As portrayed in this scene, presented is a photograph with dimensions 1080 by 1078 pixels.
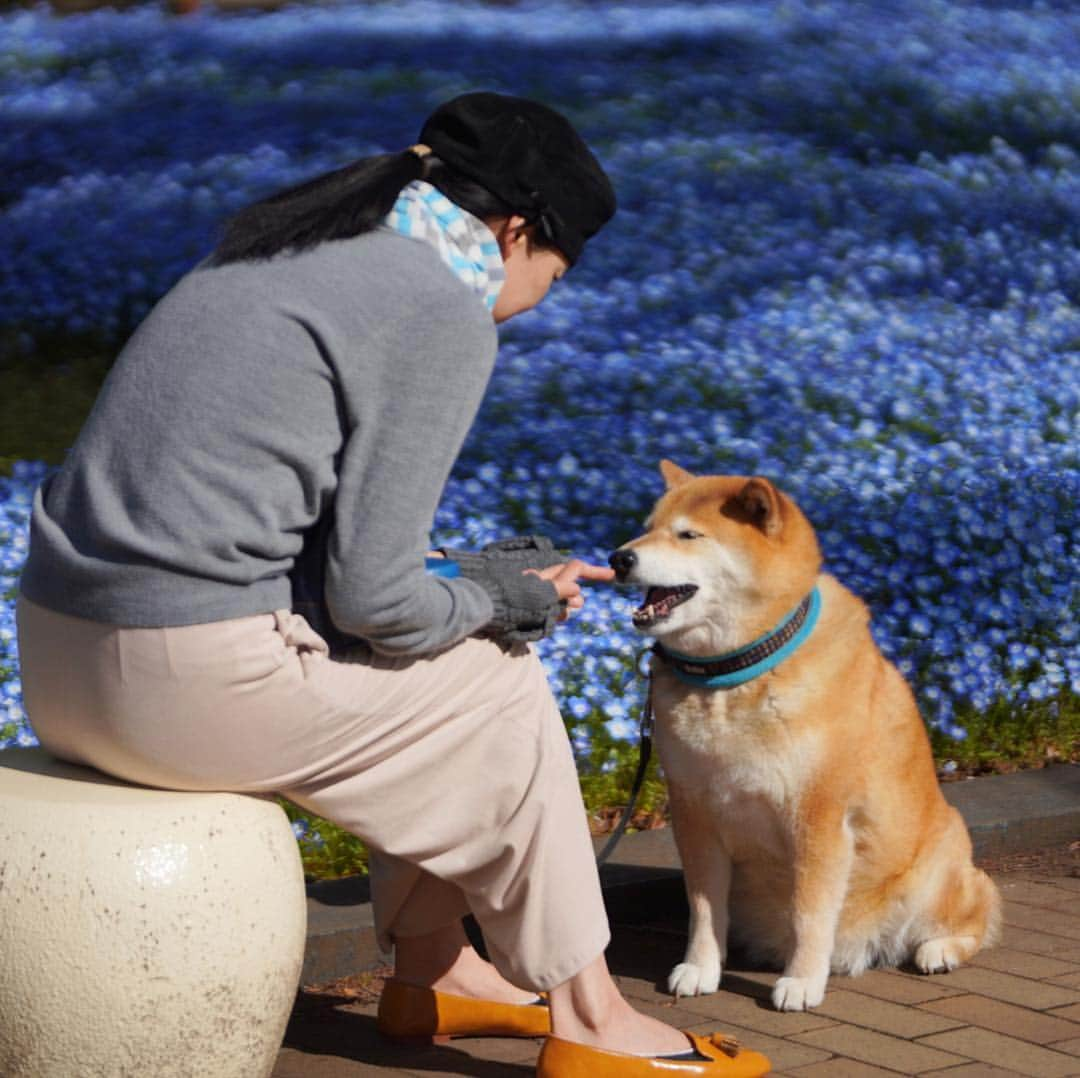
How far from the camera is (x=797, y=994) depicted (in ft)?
12.2

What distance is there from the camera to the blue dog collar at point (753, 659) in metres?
3.78

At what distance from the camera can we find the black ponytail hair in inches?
108

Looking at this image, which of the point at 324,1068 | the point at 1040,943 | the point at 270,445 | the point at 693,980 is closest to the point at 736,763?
the point at 693,980

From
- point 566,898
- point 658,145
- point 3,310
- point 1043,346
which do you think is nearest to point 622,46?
point 658,145

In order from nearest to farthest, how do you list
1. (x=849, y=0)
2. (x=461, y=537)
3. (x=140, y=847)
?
(x=140, y=847) → (x=461, y=537) → (x=849, y=0)

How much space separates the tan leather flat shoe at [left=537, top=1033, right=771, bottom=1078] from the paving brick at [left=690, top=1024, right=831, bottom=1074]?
249 mm

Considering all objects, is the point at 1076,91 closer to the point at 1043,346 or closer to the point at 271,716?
the point at 1043,346

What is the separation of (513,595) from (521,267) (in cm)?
53

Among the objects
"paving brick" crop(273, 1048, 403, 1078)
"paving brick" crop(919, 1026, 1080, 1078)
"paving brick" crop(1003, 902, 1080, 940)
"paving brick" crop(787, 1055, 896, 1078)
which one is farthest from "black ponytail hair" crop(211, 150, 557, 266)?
"paving brick" crop(1003, 902, 1080, 940)

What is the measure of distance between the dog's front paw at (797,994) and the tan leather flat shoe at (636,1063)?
55 cm

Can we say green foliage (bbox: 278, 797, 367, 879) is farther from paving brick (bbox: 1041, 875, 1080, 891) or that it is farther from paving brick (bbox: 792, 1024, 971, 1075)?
paving brick (bbox: 1041, 875, 1080, 891)

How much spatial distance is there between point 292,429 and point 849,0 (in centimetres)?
639

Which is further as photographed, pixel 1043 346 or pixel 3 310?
pixel 1043 346

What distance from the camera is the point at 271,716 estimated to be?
271 cm
